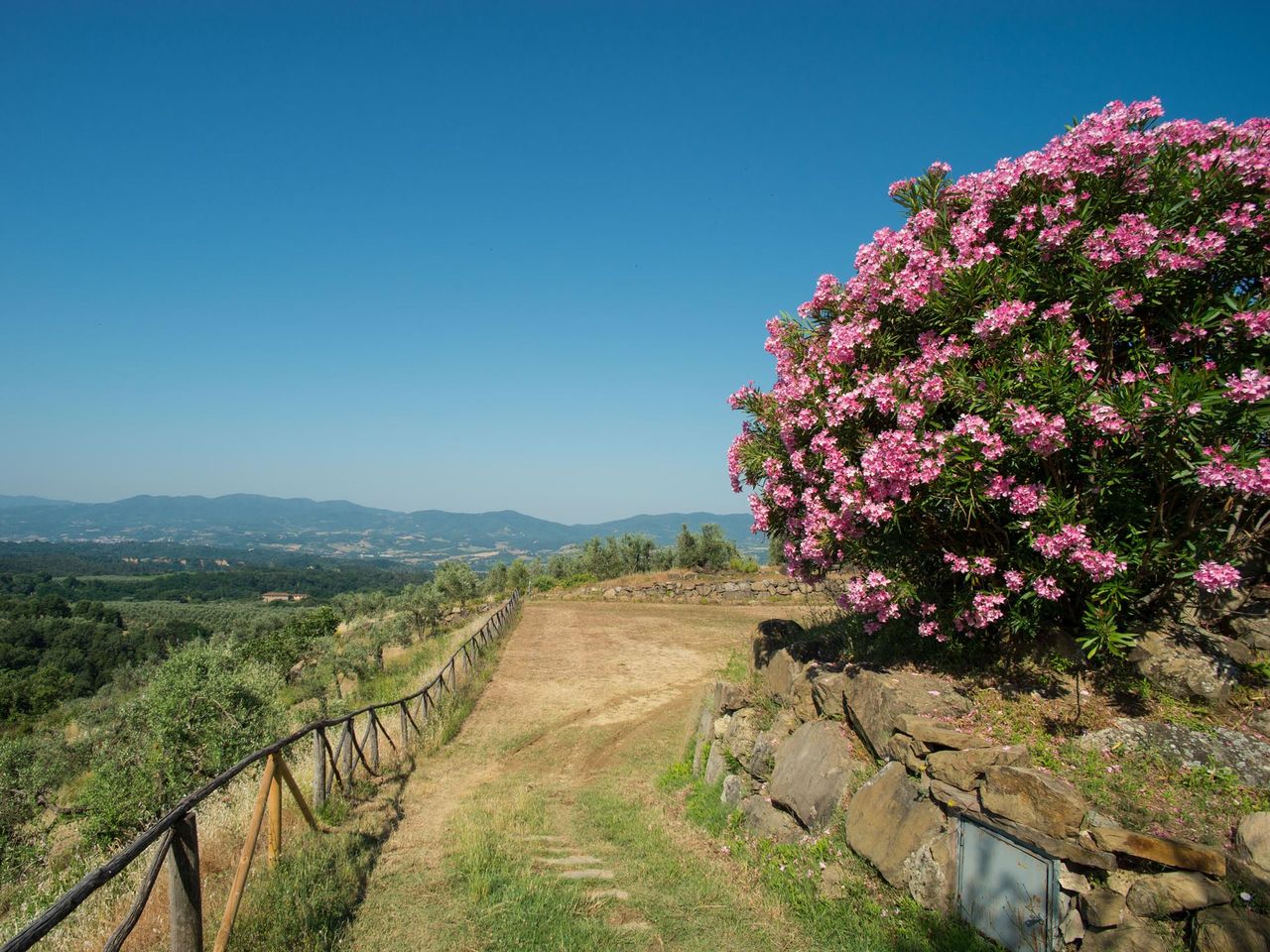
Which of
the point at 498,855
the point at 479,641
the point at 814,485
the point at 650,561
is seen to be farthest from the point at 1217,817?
the point at 650,561

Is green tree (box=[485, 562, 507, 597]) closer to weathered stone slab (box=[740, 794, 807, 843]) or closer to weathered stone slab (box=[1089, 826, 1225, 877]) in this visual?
weathered stone slab (box=[740, 794, 807, 843])

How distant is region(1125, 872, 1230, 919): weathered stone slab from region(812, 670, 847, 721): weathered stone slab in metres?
3.19

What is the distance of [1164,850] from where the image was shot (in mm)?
3992

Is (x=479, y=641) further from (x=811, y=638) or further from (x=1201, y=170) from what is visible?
(x=1201, y=170)

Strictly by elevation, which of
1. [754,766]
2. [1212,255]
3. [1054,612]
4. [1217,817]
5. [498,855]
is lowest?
[498,855]

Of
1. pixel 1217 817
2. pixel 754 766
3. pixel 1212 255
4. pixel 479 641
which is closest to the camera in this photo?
pixel 1217 817

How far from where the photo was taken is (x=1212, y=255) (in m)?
4.70

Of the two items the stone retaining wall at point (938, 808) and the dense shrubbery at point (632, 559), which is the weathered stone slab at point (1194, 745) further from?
the dense shrubbery at point (632, 559)

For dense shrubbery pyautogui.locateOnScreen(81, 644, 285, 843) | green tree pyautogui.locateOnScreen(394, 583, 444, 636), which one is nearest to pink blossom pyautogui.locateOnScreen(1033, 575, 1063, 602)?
dense shrubbery pyautogui.locateOnScreen(81, 644, 285, 843)

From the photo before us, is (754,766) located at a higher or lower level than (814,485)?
lower

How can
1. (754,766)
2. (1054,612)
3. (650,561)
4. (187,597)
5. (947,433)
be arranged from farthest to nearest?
(187,597) → (650,561) → (754,766) → (1054,612) → (947,433)

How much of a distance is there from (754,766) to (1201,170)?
7340mm

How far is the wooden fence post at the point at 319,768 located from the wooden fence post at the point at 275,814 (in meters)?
1.52

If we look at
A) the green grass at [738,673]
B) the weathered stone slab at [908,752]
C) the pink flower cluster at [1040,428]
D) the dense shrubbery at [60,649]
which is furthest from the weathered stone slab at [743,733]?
the dense shrubbery at [60,649]
